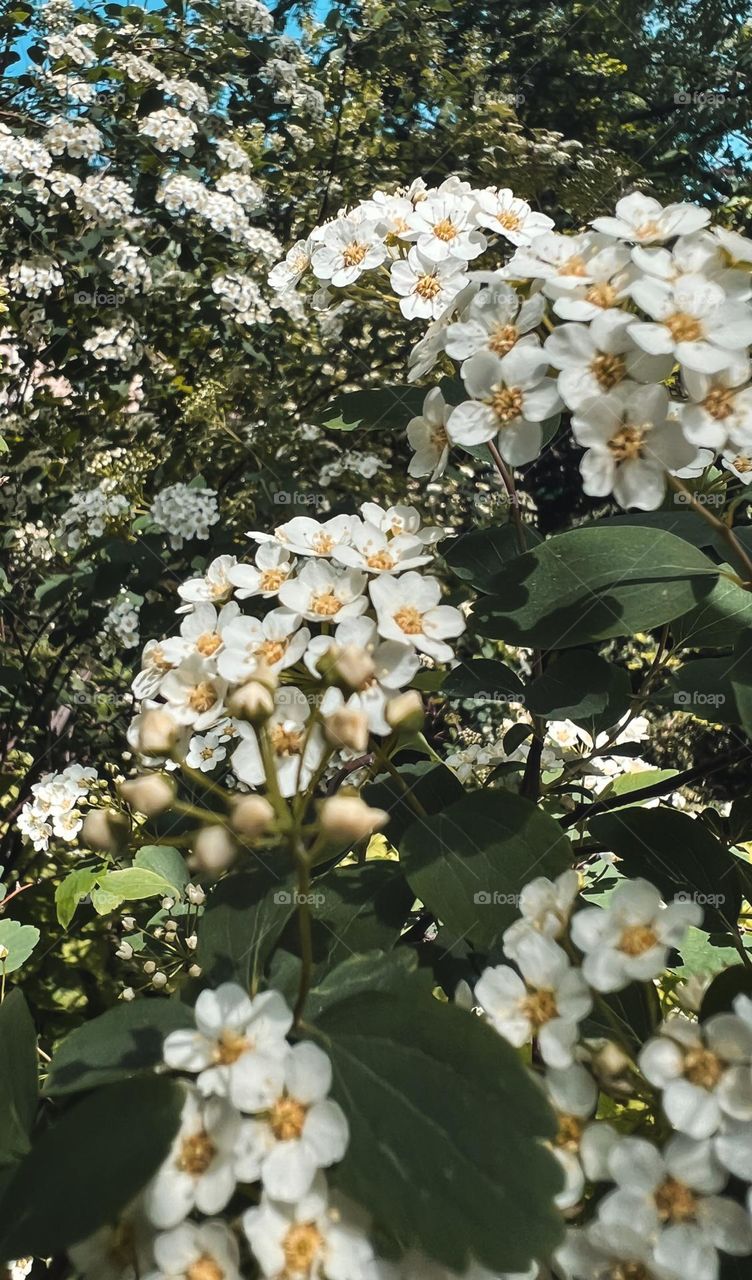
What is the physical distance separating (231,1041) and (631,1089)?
270 millimetres

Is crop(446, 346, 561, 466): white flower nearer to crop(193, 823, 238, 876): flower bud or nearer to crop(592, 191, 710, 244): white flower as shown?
crop(592, 191, 710, 244): white flower

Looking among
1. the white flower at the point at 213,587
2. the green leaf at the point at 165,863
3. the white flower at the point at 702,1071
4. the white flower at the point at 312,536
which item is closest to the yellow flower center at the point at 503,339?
the white flower at the point at 312,536

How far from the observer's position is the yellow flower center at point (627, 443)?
725 millimetres

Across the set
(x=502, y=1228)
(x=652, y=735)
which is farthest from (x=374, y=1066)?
(x=652, y=735)

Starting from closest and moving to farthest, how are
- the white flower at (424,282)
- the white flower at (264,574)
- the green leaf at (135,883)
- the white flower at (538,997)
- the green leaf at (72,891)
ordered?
the white flower at (538,997) → the white flower at (264,574) → the white flower at (424,282) → the green leaf at (135,883) → the green leaf at (72,891)

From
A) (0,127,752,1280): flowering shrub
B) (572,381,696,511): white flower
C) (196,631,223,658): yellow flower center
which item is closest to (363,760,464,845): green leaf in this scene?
(0,127,752,1280): flowering shrub

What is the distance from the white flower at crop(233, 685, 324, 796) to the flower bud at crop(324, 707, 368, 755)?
0.10m

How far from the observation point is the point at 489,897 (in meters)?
0.74

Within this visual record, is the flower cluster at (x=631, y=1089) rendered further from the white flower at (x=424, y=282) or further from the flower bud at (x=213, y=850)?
the white flower at (x=424, y=282)

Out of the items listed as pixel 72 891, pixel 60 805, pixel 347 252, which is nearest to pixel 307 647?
pixel 347 252

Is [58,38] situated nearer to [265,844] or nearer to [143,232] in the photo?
[143,232]

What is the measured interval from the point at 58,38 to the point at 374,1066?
2.64 meters

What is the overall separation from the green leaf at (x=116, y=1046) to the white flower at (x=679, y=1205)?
29 centimetres

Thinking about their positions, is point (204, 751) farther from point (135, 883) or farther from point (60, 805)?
point (60, 805)
